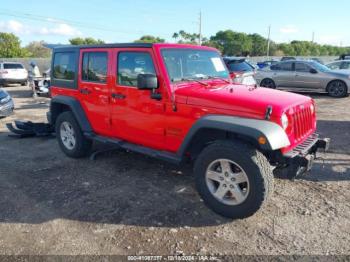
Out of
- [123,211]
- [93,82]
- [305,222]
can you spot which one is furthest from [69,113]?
[305,222]

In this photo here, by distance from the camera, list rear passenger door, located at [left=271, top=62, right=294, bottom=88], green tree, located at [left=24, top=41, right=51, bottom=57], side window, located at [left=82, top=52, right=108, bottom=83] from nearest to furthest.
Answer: side window, located at [left=82, top=52, right=108, bottom=83], rear passenger door, located at [left=271, top=62, right=294, bottom=88], green tree, located at [left=24, top=41, right=51, bottom=57]

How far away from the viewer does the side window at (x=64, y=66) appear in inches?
220

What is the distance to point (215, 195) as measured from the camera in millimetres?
3732

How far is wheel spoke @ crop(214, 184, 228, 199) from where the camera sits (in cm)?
370

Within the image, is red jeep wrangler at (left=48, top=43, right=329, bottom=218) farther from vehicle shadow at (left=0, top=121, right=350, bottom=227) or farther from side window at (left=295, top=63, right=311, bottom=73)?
side window at (left=295, top=63, right=311, bottom=73)

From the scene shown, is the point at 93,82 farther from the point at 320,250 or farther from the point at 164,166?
the point at 320,250

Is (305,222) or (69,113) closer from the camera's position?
(305,222)

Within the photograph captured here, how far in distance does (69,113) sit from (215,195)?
330 cm

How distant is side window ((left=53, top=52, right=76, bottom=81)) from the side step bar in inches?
44.7

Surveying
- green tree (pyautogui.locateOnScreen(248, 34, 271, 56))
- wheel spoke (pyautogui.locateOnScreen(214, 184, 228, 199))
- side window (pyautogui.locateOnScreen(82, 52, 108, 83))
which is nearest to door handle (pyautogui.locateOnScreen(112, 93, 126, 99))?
side window (pyautogui.locateOnScreen(82, 52, 108, 83))

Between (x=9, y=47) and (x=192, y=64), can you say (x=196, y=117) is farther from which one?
(x=9, y=47)

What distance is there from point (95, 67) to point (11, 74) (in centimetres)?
1697

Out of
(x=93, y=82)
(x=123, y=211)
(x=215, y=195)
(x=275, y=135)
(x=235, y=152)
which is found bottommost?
(x=123, y=211)

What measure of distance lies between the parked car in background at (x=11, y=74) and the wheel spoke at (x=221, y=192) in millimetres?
19272
